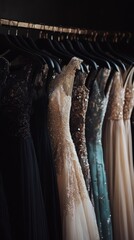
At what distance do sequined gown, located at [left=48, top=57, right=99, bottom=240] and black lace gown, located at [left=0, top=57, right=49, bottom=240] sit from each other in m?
0.09

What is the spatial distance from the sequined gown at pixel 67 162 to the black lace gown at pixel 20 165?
0.28 feet

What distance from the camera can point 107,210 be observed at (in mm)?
1149

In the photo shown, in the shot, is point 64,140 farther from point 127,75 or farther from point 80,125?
point 127,75

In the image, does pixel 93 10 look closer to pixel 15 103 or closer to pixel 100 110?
pixel 100 110

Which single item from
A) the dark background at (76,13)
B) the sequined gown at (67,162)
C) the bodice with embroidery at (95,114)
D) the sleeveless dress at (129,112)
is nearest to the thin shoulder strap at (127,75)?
the sleeveless dress at (129,112)

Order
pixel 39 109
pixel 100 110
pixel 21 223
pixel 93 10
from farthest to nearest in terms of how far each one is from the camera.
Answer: pixel 93 10 → pixel 100 110 → pixel 39 109 → pixel 21 223

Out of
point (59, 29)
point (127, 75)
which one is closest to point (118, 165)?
point (127, 75)

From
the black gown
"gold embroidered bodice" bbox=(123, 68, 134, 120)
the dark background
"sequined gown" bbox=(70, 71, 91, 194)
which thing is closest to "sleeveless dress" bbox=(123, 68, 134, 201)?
"gold embroidered bodice" bbox=(123, 68, 134, 120)

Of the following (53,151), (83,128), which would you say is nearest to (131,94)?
(83,128)

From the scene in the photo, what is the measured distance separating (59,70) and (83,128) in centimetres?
19
